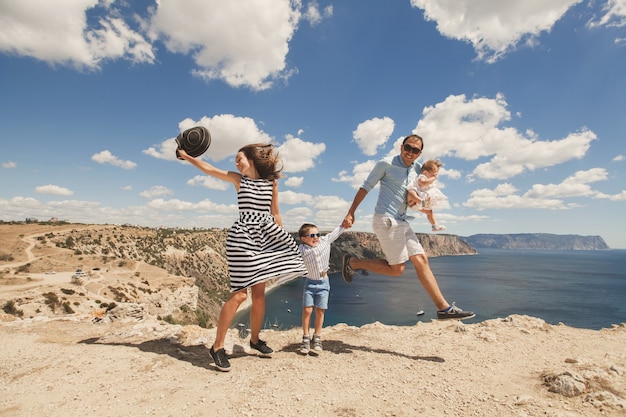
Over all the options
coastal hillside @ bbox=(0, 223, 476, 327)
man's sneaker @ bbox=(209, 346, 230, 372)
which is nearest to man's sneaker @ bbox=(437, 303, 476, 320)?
man's sneaker @ bbox=(209, 346, 230, 372)

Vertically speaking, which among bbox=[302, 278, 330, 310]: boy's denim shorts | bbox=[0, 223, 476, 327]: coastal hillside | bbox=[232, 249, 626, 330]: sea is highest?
bbox=[302, 278, 330, 310]: boy's denim shorts

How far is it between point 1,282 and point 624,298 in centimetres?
11368

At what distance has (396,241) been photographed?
4.62 m

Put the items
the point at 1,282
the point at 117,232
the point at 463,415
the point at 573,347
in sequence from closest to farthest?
1. the point at 463,415
2. the point at 573,347
3. the point at 1,282
4. the point at 117,232

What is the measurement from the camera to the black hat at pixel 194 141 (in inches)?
163

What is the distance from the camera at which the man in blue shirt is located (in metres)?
4.58

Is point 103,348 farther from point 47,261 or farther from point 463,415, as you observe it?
point 47,261

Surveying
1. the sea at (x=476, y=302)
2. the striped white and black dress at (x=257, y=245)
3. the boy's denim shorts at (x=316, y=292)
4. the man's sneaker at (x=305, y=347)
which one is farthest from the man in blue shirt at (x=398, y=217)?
the sea at (x=476, y=302)

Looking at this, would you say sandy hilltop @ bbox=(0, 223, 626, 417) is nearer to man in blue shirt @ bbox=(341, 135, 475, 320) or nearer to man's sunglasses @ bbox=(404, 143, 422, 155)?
man in blue shirt @ bbox=(341, 135, 475, 320)

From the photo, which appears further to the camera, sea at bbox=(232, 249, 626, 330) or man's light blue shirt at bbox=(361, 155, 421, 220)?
sea at bbox=(232, 249, 626, 330)

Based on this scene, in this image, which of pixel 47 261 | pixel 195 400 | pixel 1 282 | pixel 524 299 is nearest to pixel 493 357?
pixel 195 400

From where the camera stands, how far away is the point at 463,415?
2.80m

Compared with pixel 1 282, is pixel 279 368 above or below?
above

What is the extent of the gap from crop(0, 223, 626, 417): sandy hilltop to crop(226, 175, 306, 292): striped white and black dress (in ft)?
3.69
